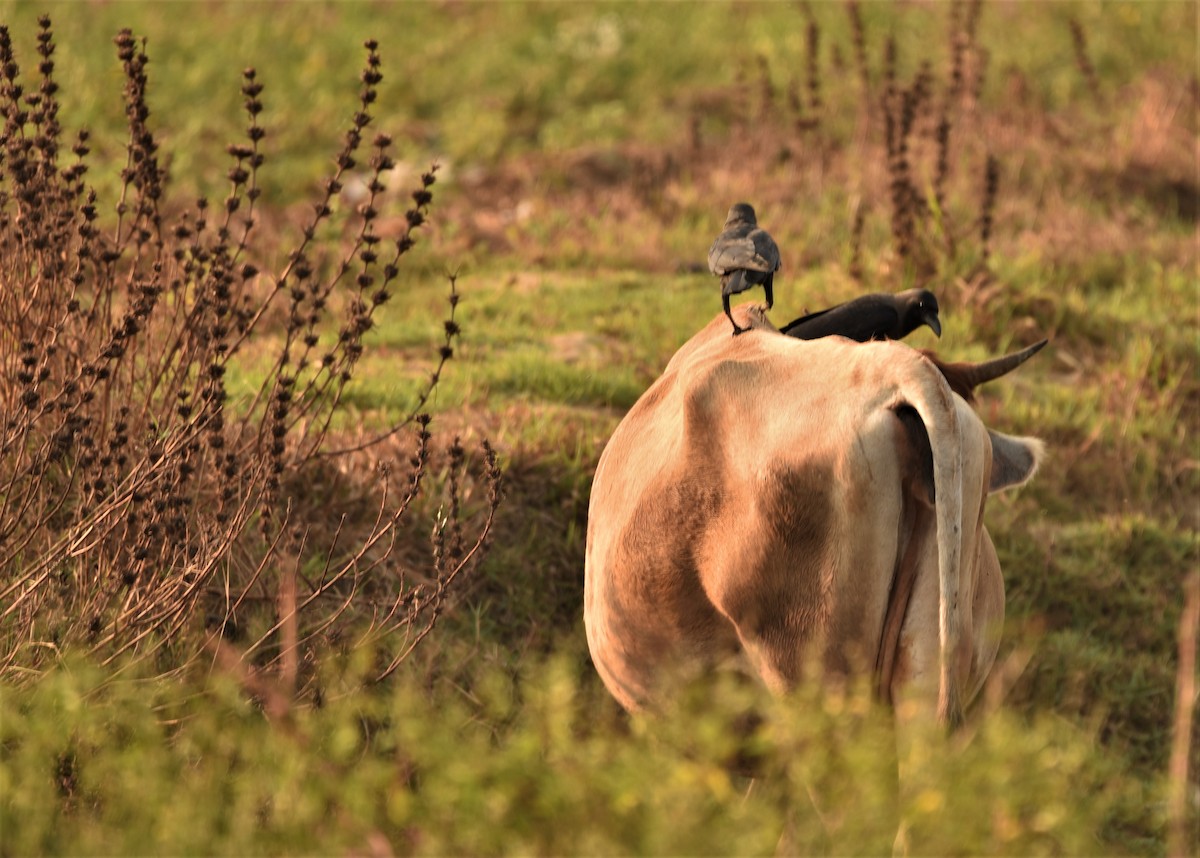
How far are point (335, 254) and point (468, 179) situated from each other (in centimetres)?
A: 247

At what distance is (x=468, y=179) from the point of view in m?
11.4

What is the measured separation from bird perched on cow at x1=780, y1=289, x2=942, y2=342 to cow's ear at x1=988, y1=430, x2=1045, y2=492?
40 centimetres

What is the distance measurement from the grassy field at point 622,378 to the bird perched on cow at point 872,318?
114 cm

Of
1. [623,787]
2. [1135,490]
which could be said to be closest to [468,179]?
[1135,490]

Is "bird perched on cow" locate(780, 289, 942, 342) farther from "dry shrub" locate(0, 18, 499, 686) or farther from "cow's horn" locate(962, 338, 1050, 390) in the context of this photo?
"dry shrub" locate(0, 18, 499, 686)

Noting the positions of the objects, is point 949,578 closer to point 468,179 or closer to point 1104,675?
point 1104,675

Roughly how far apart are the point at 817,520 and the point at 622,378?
337cm

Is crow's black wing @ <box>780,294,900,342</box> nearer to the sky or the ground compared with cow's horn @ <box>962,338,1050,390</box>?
nearer to the sky

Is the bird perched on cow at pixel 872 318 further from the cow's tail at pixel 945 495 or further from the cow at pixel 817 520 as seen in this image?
the cow's tail at pixel 945 495

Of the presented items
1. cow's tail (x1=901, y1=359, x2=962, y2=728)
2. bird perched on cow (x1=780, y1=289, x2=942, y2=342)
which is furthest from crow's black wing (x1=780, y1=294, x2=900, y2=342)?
cow's tail (x1=901, y1=359, x2=962, y2=728)

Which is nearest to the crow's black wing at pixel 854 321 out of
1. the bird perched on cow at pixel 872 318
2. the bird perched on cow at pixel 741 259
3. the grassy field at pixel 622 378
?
the bird perched on cow at pixel 872 318

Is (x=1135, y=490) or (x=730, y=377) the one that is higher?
(x=730, y=377)

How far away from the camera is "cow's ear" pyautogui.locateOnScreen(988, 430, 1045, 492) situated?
4.30m

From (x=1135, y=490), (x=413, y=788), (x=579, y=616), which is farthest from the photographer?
(x=1135, y=490)
